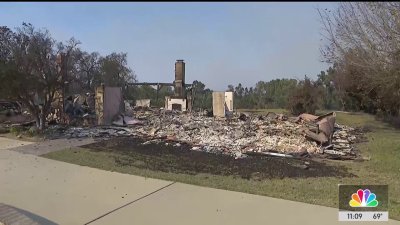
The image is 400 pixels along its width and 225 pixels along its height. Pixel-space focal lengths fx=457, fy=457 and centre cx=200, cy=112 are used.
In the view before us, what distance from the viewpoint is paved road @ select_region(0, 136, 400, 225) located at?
621 cm

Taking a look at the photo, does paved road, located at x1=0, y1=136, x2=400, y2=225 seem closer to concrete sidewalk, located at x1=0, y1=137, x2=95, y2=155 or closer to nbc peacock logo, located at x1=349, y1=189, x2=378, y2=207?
nbc peacock logo, located at x1=349, y1=189, x2=378, y2=207

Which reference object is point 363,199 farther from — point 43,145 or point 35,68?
point 35,68

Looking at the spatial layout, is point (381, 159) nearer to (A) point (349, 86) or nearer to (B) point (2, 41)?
(B) point (2, 41)

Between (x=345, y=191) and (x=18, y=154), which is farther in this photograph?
(x=18, y=154)

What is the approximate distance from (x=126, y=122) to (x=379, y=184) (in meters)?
13.5

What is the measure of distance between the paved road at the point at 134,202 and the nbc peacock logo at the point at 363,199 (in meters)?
0.48

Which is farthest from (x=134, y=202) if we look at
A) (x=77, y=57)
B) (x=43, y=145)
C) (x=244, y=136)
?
(x=77, y=57)

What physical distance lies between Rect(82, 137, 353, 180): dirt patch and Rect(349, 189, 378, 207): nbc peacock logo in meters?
2.22

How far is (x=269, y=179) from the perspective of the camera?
898 centimetres

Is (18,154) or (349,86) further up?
(349,86)

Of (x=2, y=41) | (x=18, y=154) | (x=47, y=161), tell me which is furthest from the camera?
(x=2, y=41)

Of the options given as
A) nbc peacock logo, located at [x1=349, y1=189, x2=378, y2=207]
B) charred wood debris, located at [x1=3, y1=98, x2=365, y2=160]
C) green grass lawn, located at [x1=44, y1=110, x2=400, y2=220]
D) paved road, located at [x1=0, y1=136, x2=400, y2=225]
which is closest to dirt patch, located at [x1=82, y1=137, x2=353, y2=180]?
green grass lawn, located at [x1=44, y1=110, x2=400, y2=220]

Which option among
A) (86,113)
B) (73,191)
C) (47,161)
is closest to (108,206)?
(73,191)

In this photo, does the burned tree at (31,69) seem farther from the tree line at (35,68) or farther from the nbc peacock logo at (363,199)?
the nbc peacock logo at (363,199)
